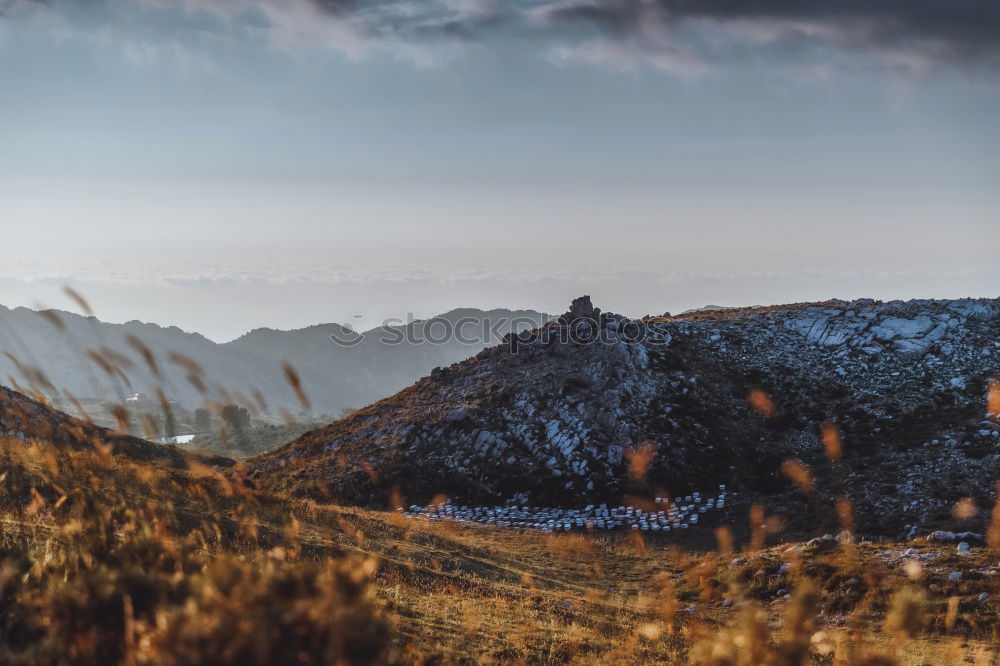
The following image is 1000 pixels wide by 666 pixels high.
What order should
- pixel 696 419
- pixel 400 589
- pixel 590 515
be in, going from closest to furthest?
pixel 400 589, pixel 590 515, pixel 696 419

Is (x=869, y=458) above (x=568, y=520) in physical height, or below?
above

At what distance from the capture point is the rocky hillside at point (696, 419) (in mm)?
32094

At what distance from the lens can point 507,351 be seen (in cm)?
4934

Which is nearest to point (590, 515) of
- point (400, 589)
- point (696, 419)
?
point (696, 419)

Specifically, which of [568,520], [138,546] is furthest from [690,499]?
[138,546]

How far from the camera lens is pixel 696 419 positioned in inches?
1519

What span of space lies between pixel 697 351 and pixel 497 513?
70.7 ft

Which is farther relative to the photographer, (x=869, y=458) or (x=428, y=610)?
(x=869, y=458)

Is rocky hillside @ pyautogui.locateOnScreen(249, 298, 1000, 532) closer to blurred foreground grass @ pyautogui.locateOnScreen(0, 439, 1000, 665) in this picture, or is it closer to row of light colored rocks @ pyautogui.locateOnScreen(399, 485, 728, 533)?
row of light colored rocks @ pyautogui.locateOnScreen(399, 485, 728, 533)

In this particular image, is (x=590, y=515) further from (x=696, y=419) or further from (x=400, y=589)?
(x=400, y=589)

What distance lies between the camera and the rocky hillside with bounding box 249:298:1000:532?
32094mm

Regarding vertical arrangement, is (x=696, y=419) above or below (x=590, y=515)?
above

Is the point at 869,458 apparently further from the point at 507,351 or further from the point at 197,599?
the point at 197,599

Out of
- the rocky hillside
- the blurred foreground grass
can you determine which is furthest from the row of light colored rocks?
the blurred foreground grass
